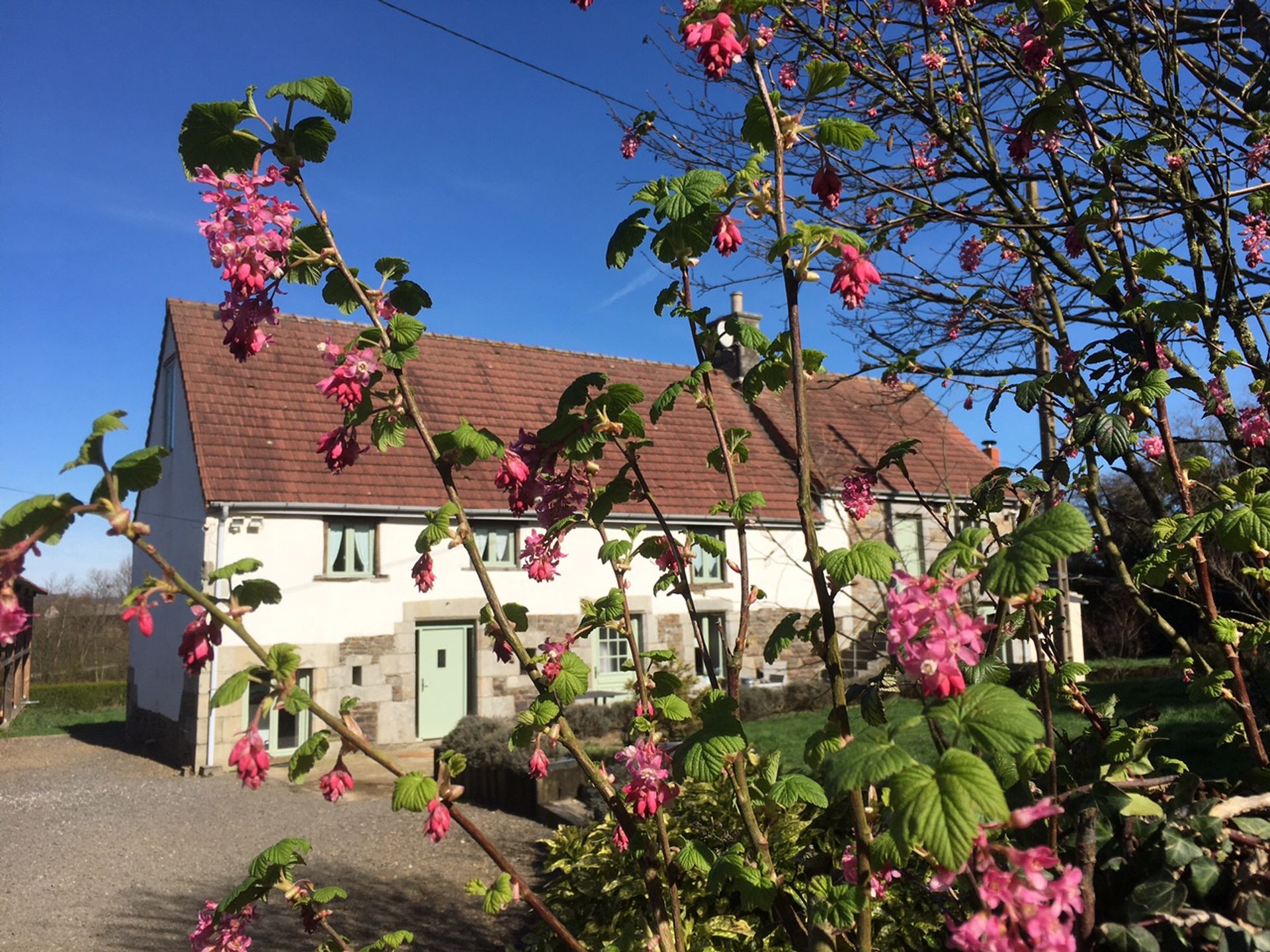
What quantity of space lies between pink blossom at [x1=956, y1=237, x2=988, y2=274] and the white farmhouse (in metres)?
6.23

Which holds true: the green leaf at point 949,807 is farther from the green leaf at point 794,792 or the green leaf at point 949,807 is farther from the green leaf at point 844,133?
the green leaf at point 844,133

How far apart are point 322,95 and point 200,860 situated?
8.64 meters

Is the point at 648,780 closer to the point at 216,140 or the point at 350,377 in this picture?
the point at 350,377

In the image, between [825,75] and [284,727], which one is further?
[284,727]

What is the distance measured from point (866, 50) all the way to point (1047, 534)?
4462 millimetres

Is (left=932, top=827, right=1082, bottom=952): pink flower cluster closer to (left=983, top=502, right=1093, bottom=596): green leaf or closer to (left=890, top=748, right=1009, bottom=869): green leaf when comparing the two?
(left=890, top=748, right=1009, bottom=869): green leaf

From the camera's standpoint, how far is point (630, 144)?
515 cm

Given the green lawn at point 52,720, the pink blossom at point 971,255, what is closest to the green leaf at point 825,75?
the pink blossom at point 971,255

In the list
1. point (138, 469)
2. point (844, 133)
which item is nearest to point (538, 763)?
point (138, 469)

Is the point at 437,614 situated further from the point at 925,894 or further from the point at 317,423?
the point at 925,894

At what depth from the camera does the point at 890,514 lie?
17391 mm

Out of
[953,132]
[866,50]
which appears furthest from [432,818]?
[866,50]

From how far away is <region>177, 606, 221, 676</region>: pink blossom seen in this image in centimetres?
176

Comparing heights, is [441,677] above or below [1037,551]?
below
